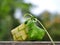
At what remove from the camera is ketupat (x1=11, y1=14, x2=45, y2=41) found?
1.10 metres

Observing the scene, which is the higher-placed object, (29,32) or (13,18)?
(29,32)

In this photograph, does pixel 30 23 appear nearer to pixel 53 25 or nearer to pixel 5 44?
pixel 5 44

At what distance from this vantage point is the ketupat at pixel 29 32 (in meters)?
1.10

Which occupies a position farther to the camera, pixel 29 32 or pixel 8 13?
pixel 8 13

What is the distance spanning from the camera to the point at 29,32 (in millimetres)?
1102

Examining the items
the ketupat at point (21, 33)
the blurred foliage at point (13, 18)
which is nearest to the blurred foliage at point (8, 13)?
the blurred foliage at point (13, 18)

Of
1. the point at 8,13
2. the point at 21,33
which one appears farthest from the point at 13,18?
the point at 21,33

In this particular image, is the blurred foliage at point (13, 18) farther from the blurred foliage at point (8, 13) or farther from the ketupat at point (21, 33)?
the ketupat at point (21, 33)

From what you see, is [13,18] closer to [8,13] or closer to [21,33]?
[8,13]

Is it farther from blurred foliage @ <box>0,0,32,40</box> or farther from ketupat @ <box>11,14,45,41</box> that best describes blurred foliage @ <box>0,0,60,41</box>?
ketupat @ <box>11,14,45,41</box>

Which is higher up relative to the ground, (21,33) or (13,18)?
(21,33)

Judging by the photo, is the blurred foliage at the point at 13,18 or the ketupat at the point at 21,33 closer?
the ketupat at the point at 21,33

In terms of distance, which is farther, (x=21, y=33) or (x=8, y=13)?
(x=8, y=13)

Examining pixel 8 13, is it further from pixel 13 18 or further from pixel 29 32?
pixel 29 32
